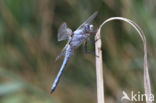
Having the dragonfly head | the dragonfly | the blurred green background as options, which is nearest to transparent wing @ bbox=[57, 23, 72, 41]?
the dragonfly

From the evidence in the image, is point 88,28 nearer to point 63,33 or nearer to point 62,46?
point 63,33

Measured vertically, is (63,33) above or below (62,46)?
below

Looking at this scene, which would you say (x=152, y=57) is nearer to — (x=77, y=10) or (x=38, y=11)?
(x=77, y=10)

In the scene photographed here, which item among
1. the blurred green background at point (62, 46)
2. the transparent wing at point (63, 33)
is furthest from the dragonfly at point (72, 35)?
the blurred green background at point (62, 46)

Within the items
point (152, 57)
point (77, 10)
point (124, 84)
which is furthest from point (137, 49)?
point (77, 10)

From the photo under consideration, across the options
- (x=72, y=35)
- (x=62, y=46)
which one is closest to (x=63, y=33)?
(x=72, y=35)

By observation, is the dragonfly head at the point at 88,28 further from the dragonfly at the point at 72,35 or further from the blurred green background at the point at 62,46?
the blurred green background at the point at 62,46

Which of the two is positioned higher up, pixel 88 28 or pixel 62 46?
pixel 62 46

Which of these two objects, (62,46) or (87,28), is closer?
(87,28)
